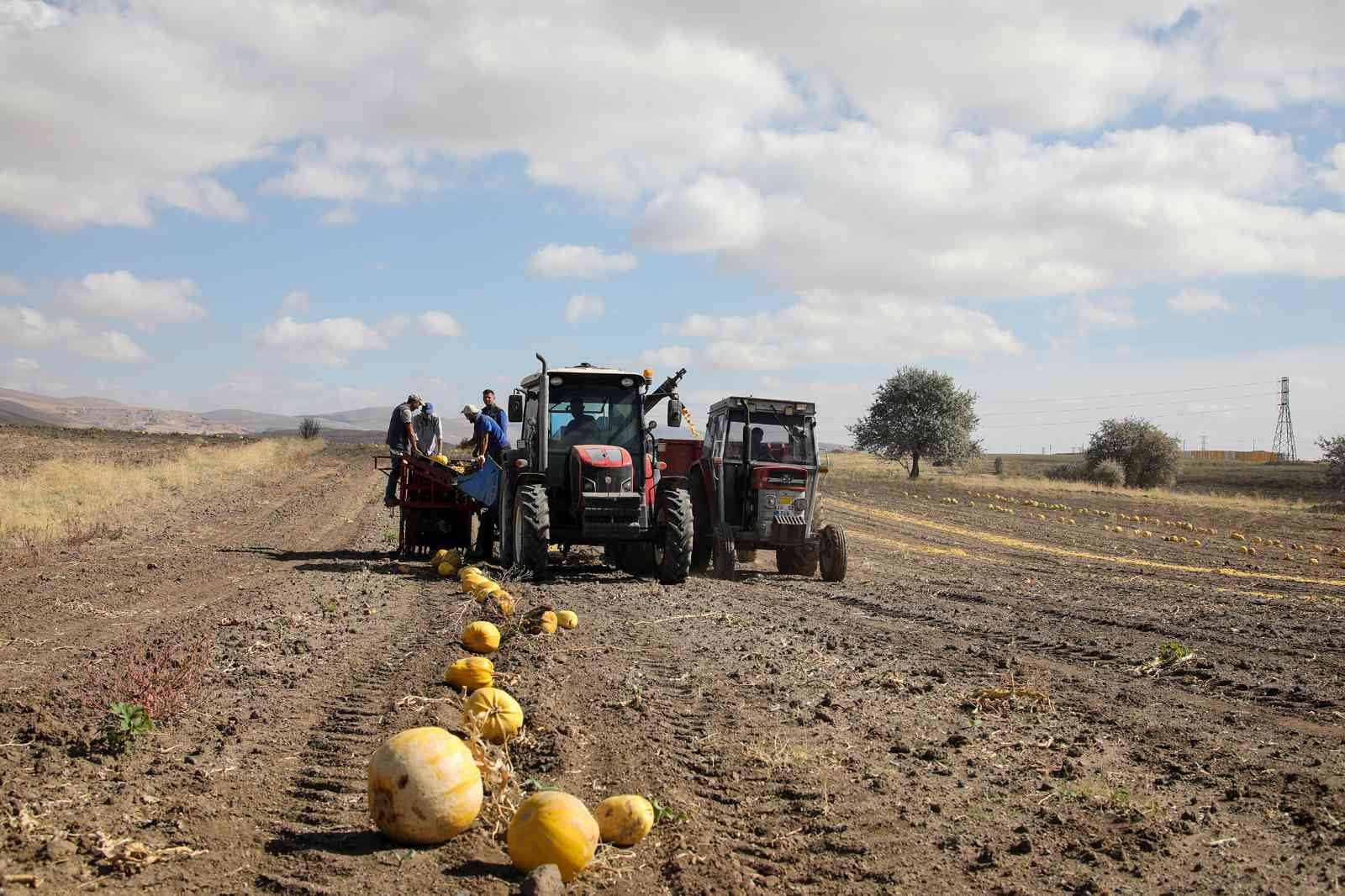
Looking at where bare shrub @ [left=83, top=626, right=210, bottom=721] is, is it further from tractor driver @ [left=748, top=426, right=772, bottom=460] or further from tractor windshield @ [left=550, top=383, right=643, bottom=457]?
tractor driver @ [left=748, top=426, right=772, bottom=460]

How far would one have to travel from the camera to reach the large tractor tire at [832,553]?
15297 mm

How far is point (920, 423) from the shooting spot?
60469 millimetres

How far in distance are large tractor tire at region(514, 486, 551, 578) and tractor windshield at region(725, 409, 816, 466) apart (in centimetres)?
A: 340

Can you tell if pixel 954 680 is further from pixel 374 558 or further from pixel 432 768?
pixel 374 558

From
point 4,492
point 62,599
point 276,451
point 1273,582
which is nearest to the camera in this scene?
point 62,599

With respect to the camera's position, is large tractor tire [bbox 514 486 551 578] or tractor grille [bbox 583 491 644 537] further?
tractor grille [bbox 583 491 644 537]

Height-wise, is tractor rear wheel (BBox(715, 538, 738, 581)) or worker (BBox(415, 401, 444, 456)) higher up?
worker (BBox(415, 401, 444, 456))

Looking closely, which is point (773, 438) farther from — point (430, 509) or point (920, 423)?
point (920, 423)

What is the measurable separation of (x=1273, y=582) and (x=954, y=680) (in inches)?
467

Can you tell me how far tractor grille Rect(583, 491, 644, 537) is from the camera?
13.1m

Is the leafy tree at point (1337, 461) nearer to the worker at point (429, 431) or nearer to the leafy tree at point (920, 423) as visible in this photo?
the leafy tree at point (920, 423)

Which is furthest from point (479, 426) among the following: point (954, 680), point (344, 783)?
point (344, 783)

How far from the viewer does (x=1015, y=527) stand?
28.4 metres

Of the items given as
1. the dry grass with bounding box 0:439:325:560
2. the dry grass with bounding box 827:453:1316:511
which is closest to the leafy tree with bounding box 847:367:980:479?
the dry grass with bounding box 827:453:1316:511
